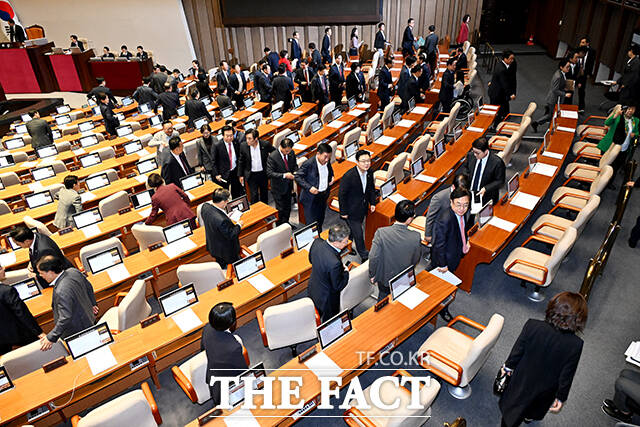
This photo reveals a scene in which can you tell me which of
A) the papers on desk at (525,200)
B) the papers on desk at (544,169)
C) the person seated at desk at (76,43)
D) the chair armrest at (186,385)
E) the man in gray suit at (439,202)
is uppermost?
the person seated at desk at (76,43)

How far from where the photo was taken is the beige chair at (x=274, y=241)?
4.89 m

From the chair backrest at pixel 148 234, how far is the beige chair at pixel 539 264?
4.23m

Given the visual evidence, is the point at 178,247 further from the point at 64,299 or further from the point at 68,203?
the point at 68,203

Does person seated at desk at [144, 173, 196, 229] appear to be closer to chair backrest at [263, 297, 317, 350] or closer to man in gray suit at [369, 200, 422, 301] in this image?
chair backrest at [263, 297, 317, 350]

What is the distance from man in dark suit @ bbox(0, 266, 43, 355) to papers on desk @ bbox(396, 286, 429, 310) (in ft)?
11.9

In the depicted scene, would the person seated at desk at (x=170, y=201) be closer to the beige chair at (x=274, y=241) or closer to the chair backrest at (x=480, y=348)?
the beige chair at (x=274, y=241)

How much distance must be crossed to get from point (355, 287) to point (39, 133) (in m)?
8.17

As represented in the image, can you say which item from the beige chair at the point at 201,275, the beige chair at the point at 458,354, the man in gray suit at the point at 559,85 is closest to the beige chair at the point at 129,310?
the beige chair at the point at 201,275

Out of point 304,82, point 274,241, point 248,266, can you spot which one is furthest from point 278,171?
point 304,82

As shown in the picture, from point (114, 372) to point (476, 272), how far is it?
4.42m

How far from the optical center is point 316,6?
14352 mm

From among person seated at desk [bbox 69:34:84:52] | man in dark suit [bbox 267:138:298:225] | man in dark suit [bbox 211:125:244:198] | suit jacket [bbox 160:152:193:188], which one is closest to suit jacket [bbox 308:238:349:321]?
man in dark suit [bbox 267:138:298:225]

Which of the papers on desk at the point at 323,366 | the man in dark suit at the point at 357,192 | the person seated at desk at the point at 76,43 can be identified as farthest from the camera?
the person seated at desk at the point at 76,43

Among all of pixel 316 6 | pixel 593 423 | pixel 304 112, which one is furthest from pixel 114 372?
pixel 316 6
